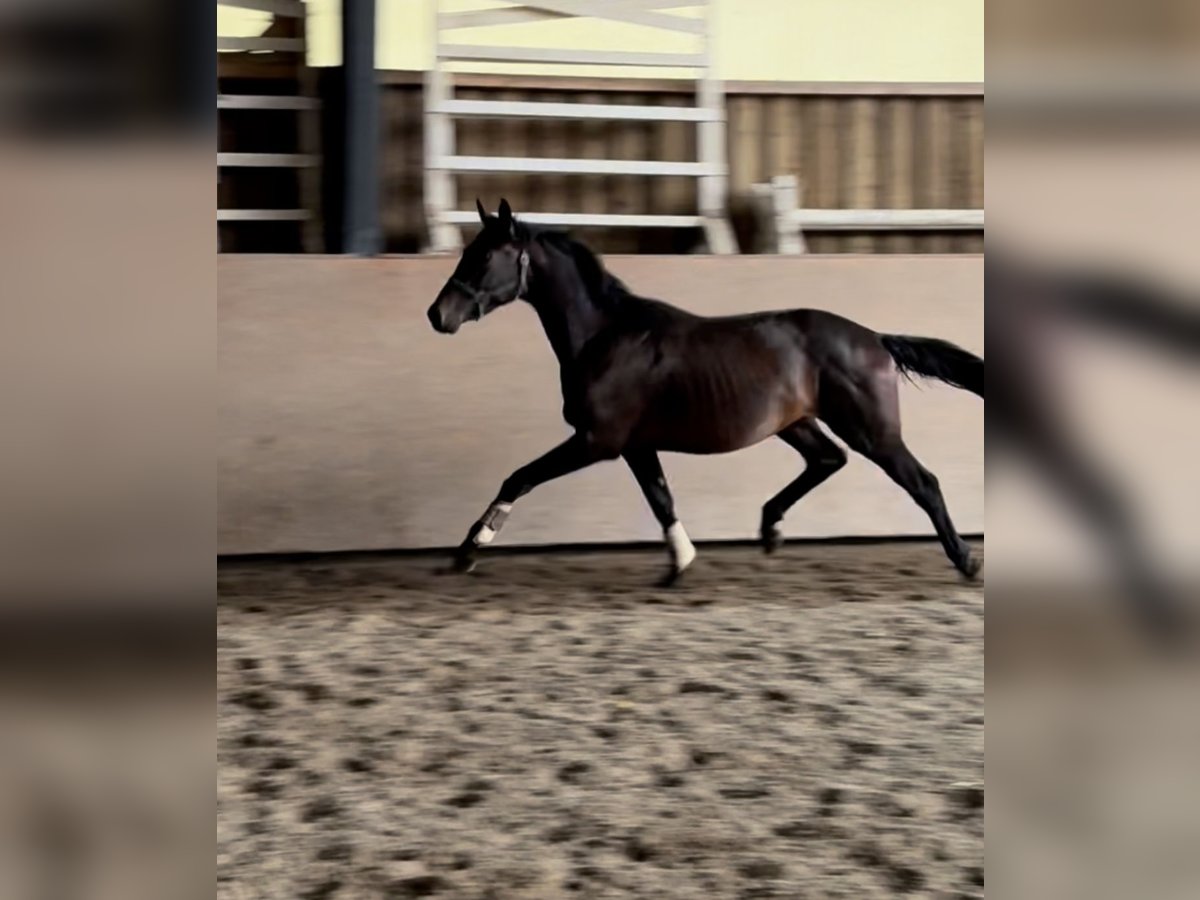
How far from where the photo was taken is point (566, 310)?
373 cm

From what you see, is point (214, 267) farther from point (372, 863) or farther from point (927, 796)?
point (927, 796)

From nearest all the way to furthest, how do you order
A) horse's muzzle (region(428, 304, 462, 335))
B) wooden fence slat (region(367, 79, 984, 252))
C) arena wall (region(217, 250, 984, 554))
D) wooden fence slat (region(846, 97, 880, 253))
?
horse's muzzle (region(428, 304, 462, 335)) < arena wall (region(217, 250, 984, 554)) < wooden fence slat (region(367, 79, 984, 252)) < wooden fence slat (region(846, 97, 880, 253))

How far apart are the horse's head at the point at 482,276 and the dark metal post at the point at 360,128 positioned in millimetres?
516

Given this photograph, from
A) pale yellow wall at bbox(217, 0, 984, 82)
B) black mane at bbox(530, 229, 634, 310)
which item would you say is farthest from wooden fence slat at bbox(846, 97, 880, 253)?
black mane at bbox(530, 229, 634, 310)

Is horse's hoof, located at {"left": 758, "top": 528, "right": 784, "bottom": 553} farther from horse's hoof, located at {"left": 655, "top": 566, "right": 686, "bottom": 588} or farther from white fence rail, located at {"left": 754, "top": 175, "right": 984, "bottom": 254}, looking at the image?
white fence rail, located at {"left": 754, "top": 175, "right": 984, "bottom": 254}

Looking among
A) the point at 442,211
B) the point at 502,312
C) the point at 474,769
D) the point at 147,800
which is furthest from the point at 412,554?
the point at 147,800

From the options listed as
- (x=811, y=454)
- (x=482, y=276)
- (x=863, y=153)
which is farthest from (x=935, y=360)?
(x=482, y=276)

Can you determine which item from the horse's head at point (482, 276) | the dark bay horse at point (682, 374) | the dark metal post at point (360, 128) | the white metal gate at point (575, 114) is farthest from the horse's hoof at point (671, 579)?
the dark metal post at point (360, 128)

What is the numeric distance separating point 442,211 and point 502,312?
1.37ft

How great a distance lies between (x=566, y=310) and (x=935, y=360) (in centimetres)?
115

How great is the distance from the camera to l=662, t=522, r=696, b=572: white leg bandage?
12.5 ft

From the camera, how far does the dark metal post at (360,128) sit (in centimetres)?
394

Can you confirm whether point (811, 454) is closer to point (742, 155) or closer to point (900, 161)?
point (742, 155)

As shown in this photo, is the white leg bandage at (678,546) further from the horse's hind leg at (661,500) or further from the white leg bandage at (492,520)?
the white leg bandage at (492,520)
